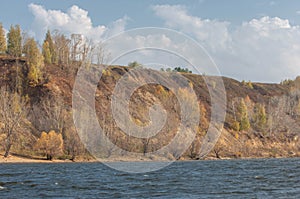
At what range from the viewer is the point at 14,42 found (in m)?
145

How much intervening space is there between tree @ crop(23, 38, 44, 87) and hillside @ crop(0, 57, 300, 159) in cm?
175

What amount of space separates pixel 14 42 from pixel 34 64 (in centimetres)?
2098

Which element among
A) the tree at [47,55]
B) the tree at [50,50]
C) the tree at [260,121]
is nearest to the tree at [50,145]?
the tree at [47,55]

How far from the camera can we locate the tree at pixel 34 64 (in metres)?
125

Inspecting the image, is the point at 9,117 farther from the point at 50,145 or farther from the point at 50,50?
the point at 50,50

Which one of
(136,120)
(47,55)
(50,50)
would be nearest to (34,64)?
(47,55)

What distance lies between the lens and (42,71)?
132 metres

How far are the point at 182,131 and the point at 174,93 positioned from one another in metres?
34.1

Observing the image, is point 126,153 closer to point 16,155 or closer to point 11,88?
point 16,155

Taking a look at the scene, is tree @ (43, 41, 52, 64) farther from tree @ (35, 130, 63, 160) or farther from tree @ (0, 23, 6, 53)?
tree @ (35, 130, 63, 160)

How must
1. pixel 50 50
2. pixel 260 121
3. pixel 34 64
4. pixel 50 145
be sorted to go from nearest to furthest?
pixel 50 145 < pixel 34 64 < pixel 260 121 < pixel 50 50

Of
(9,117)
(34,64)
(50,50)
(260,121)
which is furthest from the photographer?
(50,50)

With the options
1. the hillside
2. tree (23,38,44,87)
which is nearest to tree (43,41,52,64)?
the hillside

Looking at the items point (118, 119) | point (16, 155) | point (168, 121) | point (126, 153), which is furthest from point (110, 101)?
point (16, 155)
